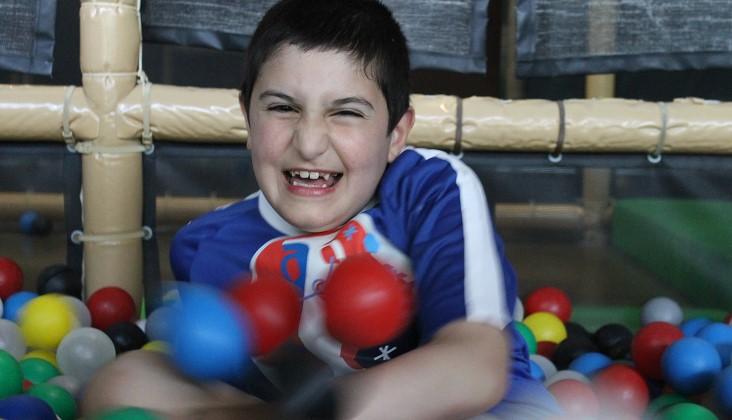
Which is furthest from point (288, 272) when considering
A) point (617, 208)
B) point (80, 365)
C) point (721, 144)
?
point (721, 144)

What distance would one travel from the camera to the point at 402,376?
92 cm

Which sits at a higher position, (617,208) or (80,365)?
(617,208)

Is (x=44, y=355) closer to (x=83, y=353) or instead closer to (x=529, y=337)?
(x=83, y=353)

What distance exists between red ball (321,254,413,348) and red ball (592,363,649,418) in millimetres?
612

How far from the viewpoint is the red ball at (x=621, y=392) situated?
1510 millimetres

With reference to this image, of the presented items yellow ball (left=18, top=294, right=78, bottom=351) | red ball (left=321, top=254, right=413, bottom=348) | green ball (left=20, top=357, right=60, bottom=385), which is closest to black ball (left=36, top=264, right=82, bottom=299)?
yellow ball (left=18, top=294, right=78, bottom=351)

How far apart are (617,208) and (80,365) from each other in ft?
3.61

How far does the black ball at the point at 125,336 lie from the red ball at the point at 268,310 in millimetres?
710

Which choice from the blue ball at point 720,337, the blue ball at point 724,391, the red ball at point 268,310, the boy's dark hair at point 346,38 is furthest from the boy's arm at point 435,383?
the blue ball at point 720,337

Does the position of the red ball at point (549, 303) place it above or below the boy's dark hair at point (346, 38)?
below

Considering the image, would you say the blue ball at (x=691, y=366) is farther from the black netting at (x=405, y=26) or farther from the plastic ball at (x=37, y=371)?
the plastic ball at (x=37, y=371)

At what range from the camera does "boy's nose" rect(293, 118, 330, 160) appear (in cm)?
111

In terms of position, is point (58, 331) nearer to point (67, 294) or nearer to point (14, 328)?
point (14, 328)

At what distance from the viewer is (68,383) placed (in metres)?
1.49
